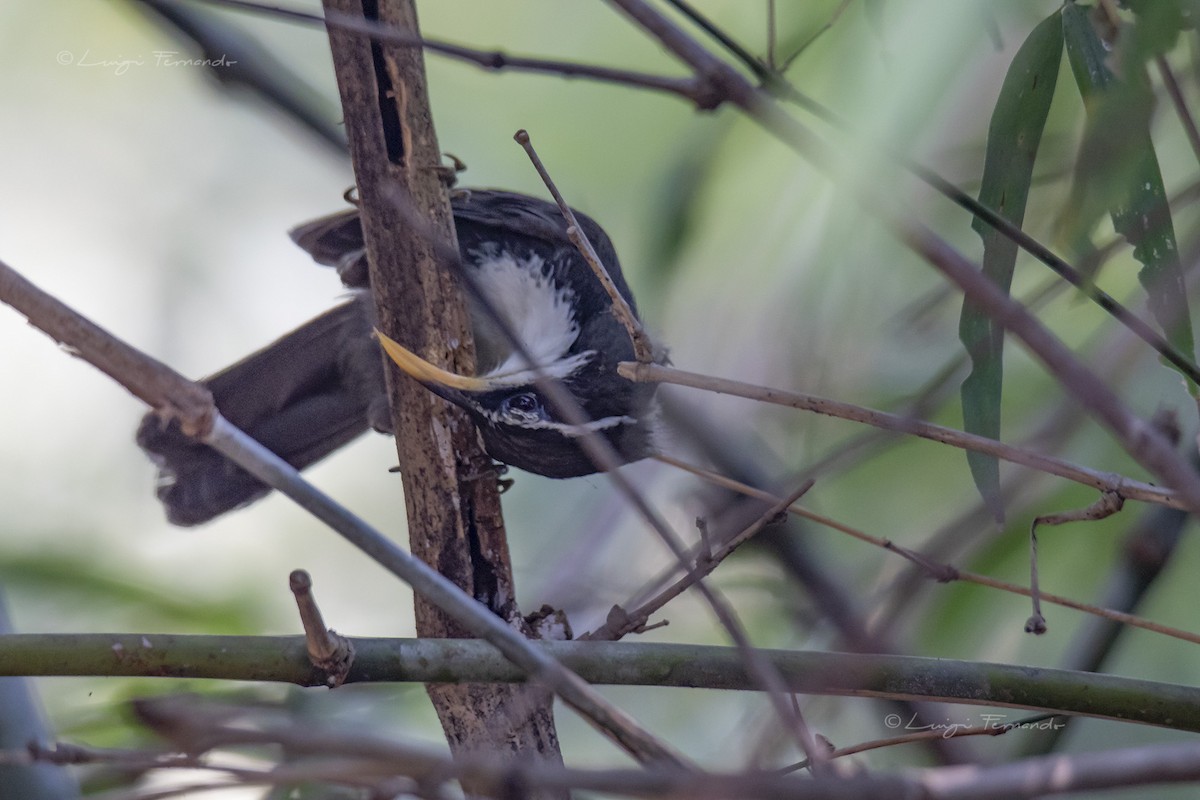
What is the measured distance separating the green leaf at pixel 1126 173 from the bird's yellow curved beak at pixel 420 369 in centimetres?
105

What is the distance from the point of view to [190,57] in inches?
99.1

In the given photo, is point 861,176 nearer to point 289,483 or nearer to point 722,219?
point 289,483

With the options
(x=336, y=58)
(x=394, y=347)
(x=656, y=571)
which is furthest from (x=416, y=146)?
(x=656, y=571)

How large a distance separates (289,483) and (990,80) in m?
2.04

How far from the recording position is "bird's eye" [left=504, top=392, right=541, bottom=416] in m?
2.33

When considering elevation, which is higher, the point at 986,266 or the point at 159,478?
the point at 159,478

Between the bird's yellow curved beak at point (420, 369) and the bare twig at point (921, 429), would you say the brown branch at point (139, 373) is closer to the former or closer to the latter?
the bare twig at point (921, 429)

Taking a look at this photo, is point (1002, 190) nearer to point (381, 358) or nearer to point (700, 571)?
point (700, 571)

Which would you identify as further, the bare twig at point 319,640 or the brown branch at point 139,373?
the bare twig at point 319,640

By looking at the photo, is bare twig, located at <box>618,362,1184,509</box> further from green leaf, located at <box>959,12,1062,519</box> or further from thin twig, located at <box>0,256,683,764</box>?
thin twig, located at <box>0,256,683,764</box>

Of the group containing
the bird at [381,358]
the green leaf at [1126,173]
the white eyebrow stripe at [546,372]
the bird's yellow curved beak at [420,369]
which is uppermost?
the bird at [381,358]

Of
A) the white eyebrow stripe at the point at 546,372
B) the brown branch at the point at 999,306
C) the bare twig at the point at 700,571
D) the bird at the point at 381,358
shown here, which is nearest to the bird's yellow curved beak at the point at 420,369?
the white eyebrow stripe at the point at 546,372

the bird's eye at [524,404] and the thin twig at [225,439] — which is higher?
the bird's eye at [524,404]

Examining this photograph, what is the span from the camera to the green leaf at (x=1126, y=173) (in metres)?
1.19
